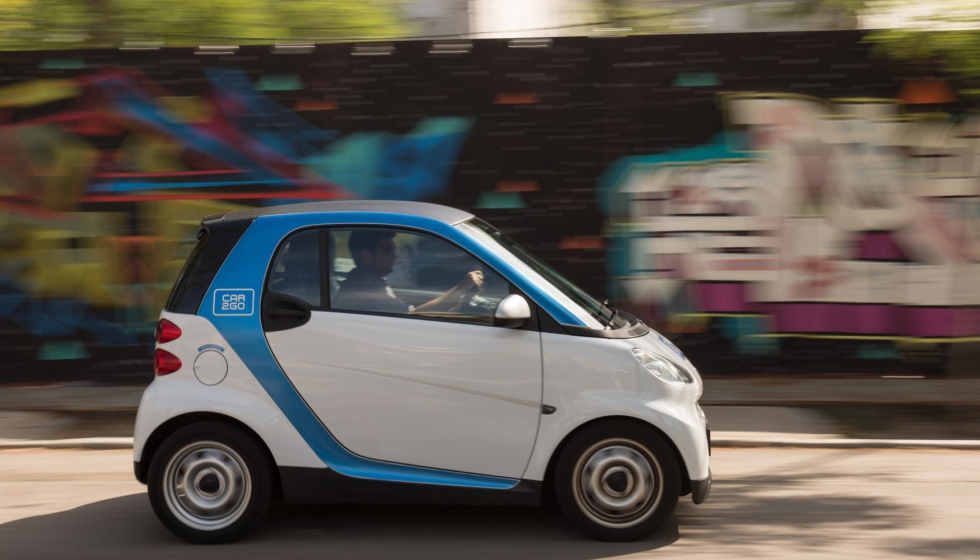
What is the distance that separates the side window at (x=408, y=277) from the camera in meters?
4.82

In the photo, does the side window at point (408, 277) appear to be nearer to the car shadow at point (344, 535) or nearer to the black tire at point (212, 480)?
the black tire at point (212, 480)

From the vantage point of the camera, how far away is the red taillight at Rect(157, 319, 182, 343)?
485cm

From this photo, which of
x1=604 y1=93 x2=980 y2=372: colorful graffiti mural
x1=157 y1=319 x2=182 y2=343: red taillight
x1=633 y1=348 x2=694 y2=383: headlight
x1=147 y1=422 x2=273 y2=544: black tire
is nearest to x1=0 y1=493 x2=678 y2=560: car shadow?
x1=147 y1=422 x2=273 y2=544: black tire

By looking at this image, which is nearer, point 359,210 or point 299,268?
point 299,268

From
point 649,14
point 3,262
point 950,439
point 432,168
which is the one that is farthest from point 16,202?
point 950,439

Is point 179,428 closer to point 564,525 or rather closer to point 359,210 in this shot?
point 359,210

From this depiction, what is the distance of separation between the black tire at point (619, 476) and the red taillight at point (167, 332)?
1.98m

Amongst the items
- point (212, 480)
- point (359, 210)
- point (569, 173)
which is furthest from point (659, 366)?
point (569, 173)

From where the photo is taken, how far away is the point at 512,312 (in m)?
4.64

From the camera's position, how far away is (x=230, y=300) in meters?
4.85

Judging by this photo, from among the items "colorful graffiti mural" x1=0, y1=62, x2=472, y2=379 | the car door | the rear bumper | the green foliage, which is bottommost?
the rear bumper

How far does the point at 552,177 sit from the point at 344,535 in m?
4.79

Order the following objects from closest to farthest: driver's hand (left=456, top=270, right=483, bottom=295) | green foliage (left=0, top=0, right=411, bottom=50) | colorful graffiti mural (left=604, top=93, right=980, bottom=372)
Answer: driver's hand (left=456, top=270, right=483, bottom=295) → colorful graffiti mural (left=604, top=93, right=980, bottom=372) → green foliage (left=0, top=0, right=411, bottom=50)

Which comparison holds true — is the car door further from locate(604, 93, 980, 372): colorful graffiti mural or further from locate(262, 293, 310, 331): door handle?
locate(604, 93, 980, 372): colorful graffiti mural
